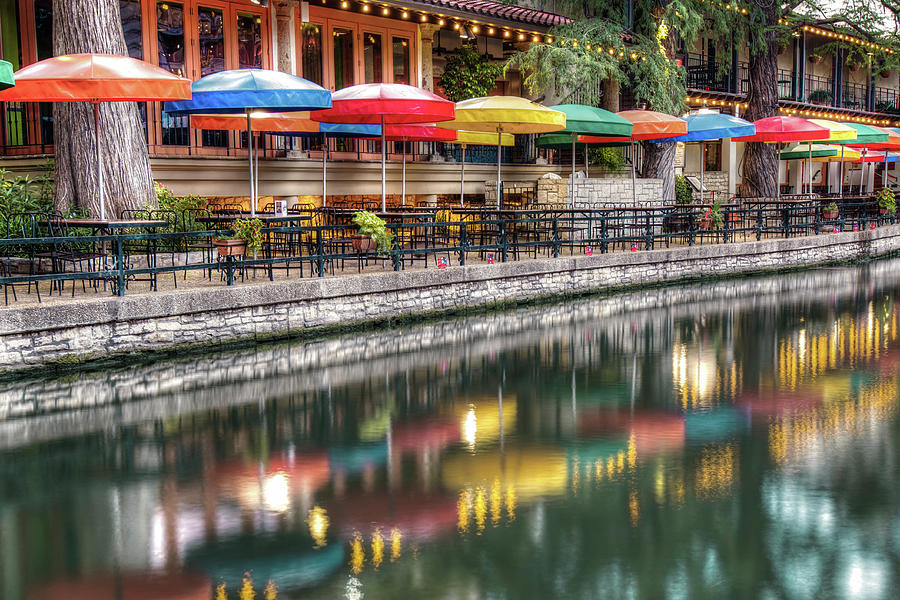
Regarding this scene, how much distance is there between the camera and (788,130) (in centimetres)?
2419

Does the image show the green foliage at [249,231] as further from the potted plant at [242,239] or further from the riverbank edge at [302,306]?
the riverbank edge at [302,306]

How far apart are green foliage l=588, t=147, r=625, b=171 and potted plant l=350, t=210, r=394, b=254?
47.0 ft

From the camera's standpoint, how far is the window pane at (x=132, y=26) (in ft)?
58.3

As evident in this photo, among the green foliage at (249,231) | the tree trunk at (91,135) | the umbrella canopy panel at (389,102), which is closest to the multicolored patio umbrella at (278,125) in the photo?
the tree trunk at (91,135)

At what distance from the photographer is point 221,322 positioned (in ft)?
39.0

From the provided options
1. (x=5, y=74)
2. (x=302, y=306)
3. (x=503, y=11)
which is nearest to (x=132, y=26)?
(x=302, y=306)

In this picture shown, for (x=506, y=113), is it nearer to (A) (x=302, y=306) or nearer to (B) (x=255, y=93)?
(B) (x=255, y=93)

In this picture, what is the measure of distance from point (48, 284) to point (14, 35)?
6536mm

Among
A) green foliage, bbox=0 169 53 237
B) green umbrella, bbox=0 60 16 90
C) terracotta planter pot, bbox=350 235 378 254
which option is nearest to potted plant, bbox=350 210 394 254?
terracotta planter pot, bbox=350 235 378 254

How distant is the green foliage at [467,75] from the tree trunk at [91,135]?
11070 millimetres

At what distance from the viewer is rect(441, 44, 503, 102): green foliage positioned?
24.9 m

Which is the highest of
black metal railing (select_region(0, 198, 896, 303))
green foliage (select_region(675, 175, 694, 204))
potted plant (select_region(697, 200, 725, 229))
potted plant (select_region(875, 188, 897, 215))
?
green foliage (select_region(675, 175, 694, 204))

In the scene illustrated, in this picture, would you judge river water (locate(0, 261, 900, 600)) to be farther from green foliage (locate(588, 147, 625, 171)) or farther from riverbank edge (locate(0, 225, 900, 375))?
green foliage (locate(588, 147, 625, 171))

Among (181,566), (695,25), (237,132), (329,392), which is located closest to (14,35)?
(237,132)
